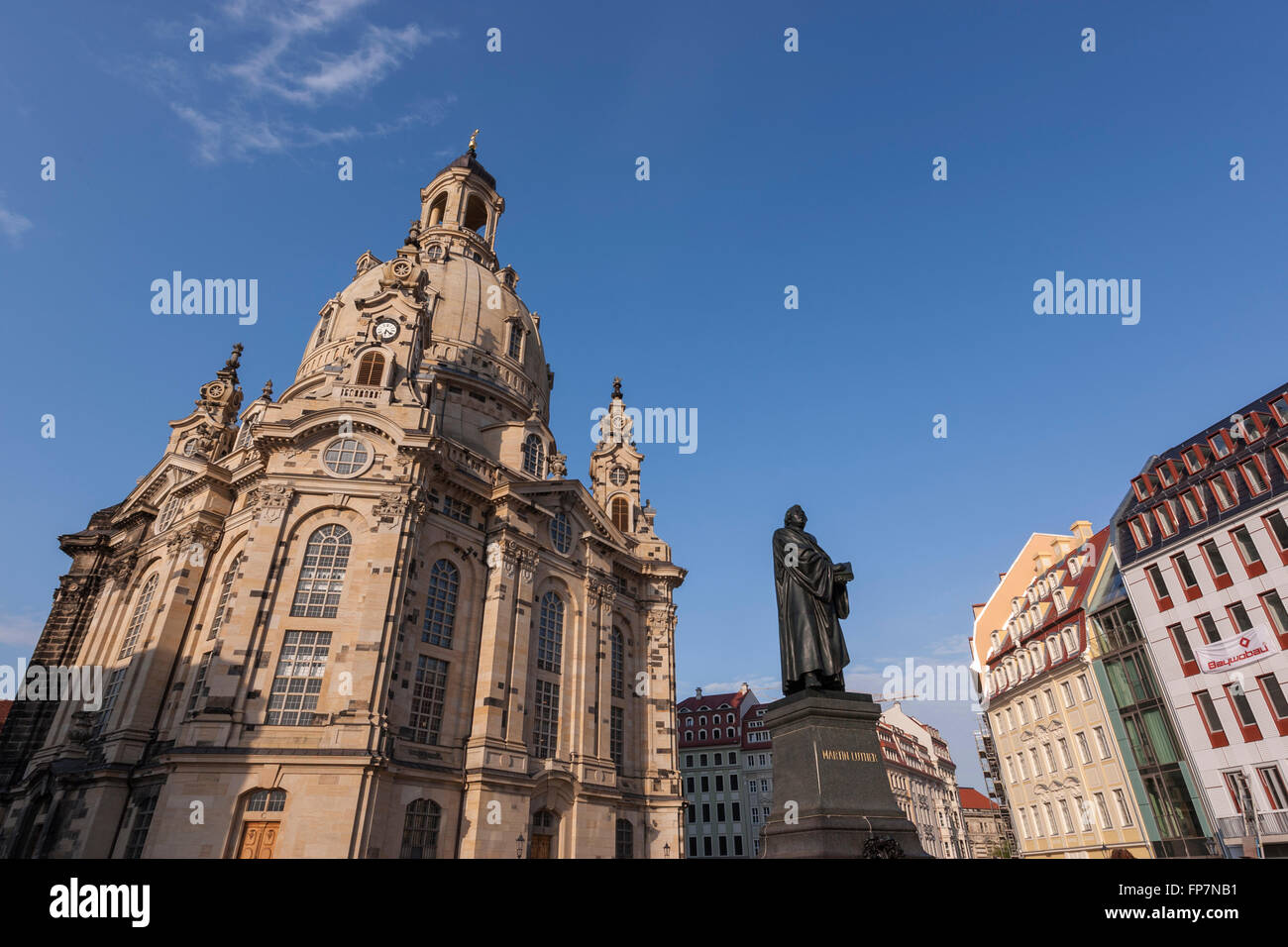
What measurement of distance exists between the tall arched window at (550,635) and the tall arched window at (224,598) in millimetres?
15648

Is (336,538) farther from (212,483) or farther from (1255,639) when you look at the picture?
(1255,639)

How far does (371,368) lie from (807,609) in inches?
1323

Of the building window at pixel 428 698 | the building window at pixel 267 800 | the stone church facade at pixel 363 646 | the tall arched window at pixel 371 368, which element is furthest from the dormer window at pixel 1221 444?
the building window at pixel 267 800

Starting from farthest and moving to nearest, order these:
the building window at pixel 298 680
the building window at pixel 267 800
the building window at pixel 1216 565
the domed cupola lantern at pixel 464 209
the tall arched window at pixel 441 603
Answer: the domed cupola lantern at pixel 464 209 → the tall arched window at pixel 441 603 → the building window at pixel 1216 565 → the building window at pixel 298 680 → the building window at pixel 267 800

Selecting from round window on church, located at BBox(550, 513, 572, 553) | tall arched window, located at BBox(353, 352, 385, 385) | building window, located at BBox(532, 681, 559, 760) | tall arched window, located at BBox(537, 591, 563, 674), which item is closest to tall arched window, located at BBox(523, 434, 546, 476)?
round window on church, located at BBox(550, 513, 572, 553)

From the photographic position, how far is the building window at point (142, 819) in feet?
92.4

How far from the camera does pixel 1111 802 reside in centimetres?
3975

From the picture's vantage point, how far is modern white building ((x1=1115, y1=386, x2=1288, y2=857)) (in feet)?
102

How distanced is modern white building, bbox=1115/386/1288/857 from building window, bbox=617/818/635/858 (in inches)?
1163

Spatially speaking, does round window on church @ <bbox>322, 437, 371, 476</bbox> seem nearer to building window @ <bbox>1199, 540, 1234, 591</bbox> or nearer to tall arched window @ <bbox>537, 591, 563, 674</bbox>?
tall arched window @ <bbox>537, 591, 563, 674</bbox>

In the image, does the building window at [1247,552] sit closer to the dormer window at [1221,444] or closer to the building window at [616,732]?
the dormer window at [1221,444]
